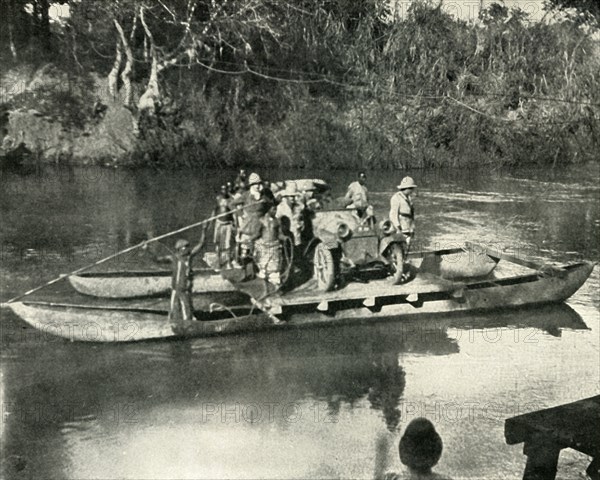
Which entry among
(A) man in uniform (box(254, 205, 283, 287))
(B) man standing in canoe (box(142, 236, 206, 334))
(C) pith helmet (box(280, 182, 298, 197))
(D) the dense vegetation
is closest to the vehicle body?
(C) pith helmet (box(280, 182, 298, 197))

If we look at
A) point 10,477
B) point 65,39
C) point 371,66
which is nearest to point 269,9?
point 371,66

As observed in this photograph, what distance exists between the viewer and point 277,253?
6262 mm

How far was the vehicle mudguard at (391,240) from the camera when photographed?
6.57m

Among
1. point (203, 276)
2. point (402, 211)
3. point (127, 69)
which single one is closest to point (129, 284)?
point (203, 276)

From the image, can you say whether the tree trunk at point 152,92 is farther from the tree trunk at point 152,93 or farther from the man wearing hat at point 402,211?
the man wearing hat at point 402,211

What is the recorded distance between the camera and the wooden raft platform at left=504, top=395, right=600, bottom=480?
8.80 ft

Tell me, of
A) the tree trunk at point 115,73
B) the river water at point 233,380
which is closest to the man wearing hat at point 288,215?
the river water at point 233,380

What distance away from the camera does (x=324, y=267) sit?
6422 mm

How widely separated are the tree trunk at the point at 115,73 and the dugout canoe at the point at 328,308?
2.66m

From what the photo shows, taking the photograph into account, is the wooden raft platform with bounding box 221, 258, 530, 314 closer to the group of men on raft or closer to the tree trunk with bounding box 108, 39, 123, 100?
the group of men on raft

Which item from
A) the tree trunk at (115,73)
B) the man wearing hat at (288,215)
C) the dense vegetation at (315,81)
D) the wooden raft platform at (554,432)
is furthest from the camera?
the dense vegetation at (315,81)

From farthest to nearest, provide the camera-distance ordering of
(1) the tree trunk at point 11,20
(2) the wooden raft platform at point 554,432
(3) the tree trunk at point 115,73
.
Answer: (3) the tree trunk at point 115,73 → (1) the tree trunk at point 11,20 → (2) the wooden raft platform at point 554,432

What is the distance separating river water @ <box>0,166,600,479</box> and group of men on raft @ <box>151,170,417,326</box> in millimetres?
627

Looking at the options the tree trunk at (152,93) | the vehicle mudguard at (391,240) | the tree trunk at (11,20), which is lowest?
the vehicle mudguard at (391,240)
